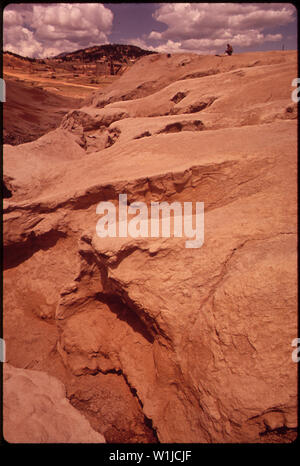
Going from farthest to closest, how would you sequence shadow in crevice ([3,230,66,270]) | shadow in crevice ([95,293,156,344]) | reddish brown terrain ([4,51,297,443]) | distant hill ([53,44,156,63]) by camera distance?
distant hill ([53,44,156,63]) → shadow in crevice ([3,230,66,270]) → shadow in crevice ([95,293,156,344]) → reddish brown terrain ([4,51,297,443])

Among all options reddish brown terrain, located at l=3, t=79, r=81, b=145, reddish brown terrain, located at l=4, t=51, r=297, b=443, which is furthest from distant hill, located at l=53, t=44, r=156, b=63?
reddish brown terrain, located at l=4, t=51, r=297, b=443

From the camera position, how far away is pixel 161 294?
78.4 inches

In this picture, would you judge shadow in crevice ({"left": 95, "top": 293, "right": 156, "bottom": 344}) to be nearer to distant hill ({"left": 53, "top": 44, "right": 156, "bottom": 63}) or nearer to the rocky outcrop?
the rocky outcrop

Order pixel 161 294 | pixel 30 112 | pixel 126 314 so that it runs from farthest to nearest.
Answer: pixel 30 112
pixel 126 314
pixel 161 294

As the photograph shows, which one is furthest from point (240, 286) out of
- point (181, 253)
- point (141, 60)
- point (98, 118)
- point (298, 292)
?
point (141, 60)

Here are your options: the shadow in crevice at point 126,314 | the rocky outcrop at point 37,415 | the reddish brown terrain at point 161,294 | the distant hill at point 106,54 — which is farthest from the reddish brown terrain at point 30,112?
the distant hill at point 106,54

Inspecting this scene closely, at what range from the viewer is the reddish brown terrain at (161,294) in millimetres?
1671

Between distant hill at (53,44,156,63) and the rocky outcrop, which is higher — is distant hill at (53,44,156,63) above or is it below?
above

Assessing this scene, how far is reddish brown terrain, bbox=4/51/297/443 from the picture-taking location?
1671 mm

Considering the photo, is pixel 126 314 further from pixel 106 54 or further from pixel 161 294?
pixel 106 54

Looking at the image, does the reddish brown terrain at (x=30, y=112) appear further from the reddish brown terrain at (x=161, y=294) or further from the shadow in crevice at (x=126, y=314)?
the shadow in crevice at (x=126, y=314)

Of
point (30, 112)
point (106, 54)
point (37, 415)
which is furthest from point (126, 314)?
point (106, 54)
